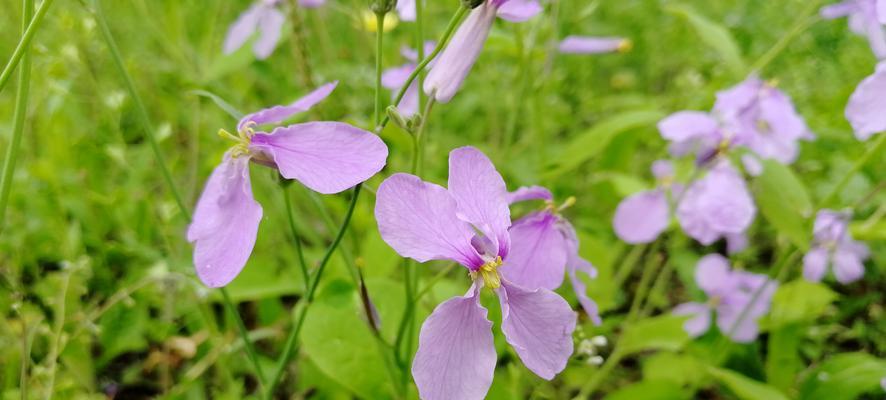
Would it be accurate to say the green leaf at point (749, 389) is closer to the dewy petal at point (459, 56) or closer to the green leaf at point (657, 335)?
the green leaf at point (657, 335)

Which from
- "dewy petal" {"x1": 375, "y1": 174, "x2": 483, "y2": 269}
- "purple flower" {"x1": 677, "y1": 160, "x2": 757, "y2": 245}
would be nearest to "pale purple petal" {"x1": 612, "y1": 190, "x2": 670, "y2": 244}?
"purple flower" {"x1": 677, "y1": 160, "x2": 757, "y2": 245}

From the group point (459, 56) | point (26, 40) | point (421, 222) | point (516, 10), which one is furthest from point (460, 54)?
point (26, 40)

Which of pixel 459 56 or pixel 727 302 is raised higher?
pixel 459 56

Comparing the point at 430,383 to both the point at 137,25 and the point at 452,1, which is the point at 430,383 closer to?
the point at 452,1

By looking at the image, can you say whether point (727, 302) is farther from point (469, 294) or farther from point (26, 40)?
point (26, 40)

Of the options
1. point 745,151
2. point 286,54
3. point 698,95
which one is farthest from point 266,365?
point 286,54
